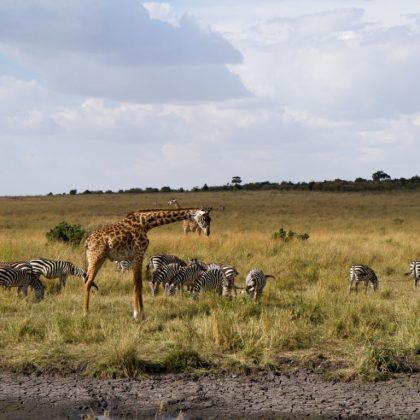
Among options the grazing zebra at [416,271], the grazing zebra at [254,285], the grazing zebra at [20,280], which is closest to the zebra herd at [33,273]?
the grazing zebra at [20,280]

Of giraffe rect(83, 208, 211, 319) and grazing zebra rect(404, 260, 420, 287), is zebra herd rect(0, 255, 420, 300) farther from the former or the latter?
grazing zebra rect(404, 260, 420, 287)

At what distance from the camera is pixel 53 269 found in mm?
15258

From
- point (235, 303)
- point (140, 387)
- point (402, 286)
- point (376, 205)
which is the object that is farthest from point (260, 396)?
Result: point (376, 205)

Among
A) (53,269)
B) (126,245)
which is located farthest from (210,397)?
(53,269)

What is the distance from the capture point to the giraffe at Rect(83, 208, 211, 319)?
12344 mm

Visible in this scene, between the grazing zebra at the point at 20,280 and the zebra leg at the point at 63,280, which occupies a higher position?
the grazing zebra at the point at 20,280

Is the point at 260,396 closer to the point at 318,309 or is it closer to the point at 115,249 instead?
the point at 318,309

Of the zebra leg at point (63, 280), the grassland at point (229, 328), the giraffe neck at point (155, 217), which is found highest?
the giraffe neck at point (155, 217)

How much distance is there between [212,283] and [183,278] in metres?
0.54

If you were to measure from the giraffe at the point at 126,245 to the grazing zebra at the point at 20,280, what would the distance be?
1396 millimetres

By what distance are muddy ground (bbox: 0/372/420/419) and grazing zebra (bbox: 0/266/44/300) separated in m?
4.25

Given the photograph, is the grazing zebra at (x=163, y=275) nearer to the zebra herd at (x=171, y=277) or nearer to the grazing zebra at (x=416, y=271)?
the zebra herd at (x=171, y=277)

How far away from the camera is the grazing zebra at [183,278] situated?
14102 mm

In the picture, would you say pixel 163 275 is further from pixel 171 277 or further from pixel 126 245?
pixel 126 245
